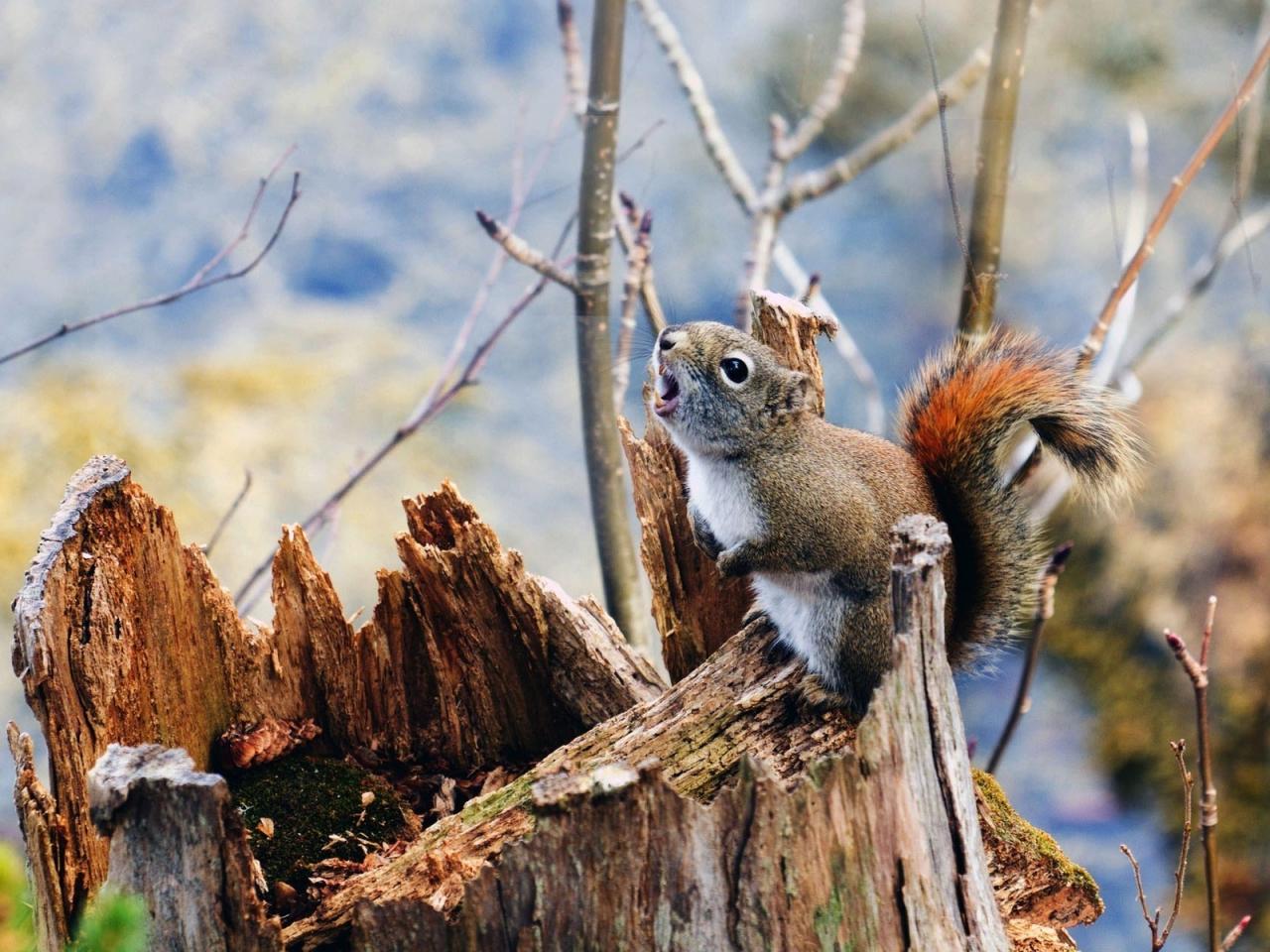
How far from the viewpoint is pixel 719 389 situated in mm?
1568

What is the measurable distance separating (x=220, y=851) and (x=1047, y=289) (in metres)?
2.77

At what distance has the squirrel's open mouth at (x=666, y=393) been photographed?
1.57 metres

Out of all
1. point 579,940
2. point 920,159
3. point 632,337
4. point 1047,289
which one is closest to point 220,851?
point 579,940

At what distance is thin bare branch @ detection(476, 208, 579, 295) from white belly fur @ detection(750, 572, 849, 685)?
494 millimetres

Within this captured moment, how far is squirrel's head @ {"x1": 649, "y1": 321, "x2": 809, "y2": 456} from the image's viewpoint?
1570 mm

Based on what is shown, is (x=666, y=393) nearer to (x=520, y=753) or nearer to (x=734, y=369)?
(x=734, y=369)

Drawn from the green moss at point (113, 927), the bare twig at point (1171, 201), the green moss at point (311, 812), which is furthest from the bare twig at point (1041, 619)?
the green moss at point (113, 927)

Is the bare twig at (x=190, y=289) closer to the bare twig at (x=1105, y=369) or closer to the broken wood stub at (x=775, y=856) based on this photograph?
the broken wood stub at (x=775, y=856)

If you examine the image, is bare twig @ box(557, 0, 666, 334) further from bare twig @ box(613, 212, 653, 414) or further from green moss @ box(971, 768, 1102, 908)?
green moss @ box(971, 768, 1102, 908)

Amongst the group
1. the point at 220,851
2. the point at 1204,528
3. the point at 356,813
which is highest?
the point at 1204,528

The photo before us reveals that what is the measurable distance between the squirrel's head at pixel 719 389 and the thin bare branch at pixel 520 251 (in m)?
0.19

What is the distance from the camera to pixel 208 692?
4.97ft

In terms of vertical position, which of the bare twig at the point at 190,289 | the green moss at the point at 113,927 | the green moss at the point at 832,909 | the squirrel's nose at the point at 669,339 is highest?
the bare twig at the point at 190,289

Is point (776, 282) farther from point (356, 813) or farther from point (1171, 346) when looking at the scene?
point (356, 813)
